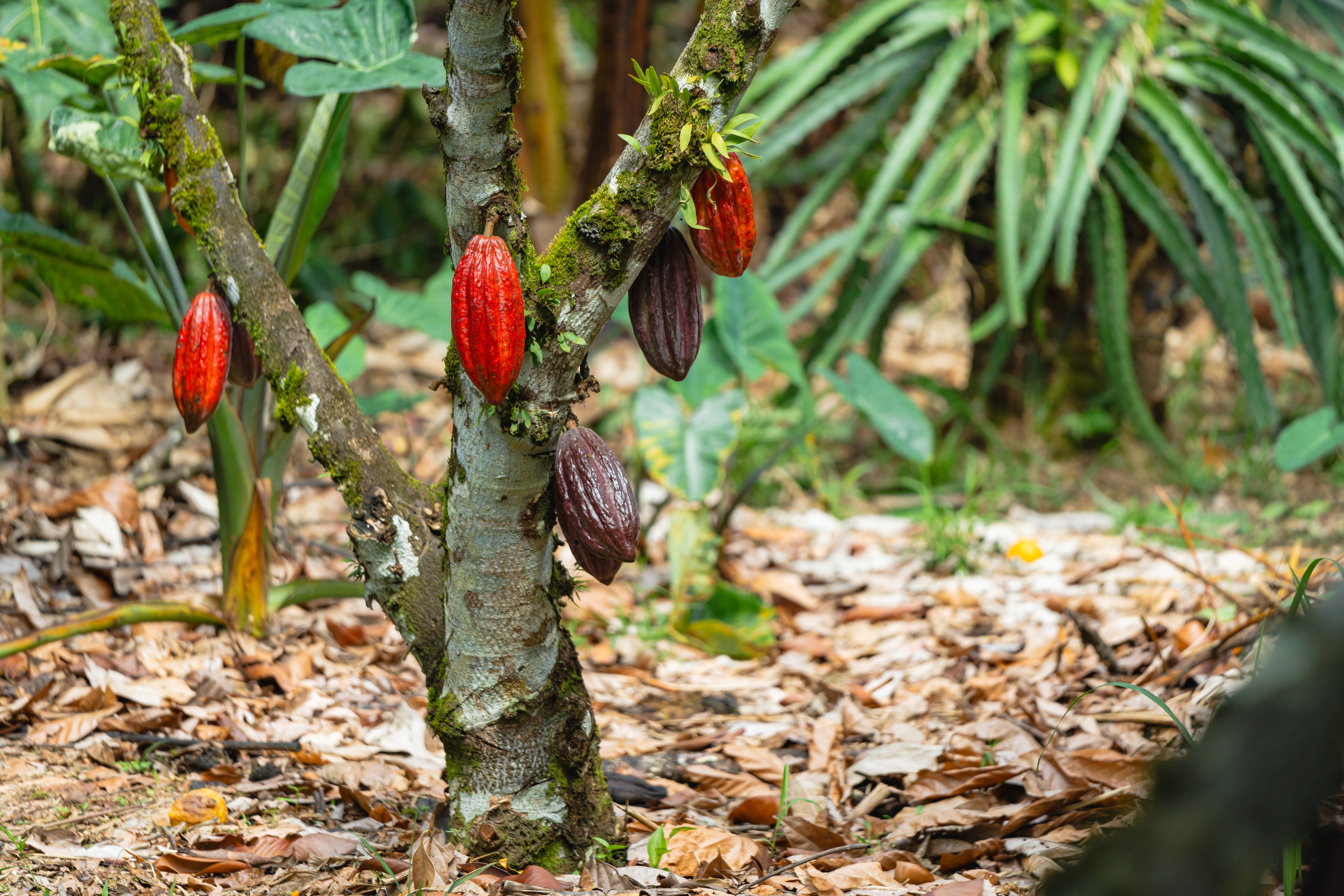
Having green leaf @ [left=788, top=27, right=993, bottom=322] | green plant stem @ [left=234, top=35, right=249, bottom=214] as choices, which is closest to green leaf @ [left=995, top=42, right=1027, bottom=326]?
green leaf @ [left=788, top=27, right=993, bottom=322]

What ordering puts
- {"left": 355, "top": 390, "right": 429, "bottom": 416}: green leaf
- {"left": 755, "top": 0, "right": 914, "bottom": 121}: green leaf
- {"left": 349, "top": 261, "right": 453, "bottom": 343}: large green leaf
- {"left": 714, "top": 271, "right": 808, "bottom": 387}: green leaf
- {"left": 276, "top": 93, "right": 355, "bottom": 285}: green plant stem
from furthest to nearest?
{"left": 755, "top": 0, "right": 914, "bottom": 121}: green leaf, {"left": 714, "top": 271, "right": 808, "bottom": 387}: green leaf, {"left": 349, "top": 261, "right": 453, "bottom": 343}: large green leaf, {"left": 355, "top": 390, "right": 429, "bottom": 416}: green leaf, {"left": 276, "top": 93, "right": 355, "bottom": 285}: green plant stem

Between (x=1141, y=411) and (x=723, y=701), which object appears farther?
(x=1141, y=411)

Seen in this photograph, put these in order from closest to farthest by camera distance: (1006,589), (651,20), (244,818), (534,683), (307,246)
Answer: (534,683) → (244,818) → (307,246) → (1006,589) → (651,20)

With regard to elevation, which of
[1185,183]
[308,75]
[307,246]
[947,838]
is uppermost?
[1185,183]

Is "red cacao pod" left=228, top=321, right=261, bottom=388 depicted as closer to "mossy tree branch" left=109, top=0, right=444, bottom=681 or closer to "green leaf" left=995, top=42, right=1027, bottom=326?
"mossy tree branch" left=109, top=0, right=444, bottom=681

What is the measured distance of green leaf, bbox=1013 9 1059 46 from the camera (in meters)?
2.46

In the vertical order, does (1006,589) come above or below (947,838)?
above

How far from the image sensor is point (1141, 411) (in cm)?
252

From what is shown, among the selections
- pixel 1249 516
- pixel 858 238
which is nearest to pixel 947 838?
pixel 1249 516

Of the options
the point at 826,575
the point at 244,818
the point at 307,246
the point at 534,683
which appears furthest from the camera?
the point at 826,575

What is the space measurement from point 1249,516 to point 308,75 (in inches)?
86.3

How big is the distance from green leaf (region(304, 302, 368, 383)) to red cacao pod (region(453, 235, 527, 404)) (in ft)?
3.57

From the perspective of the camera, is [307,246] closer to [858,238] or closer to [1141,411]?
[858,238]

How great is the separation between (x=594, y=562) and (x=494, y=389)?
20cm
